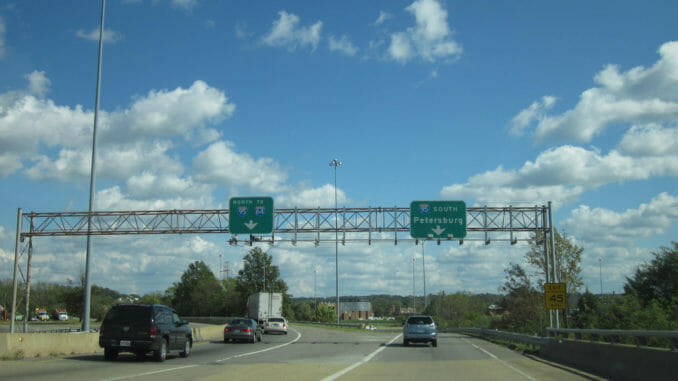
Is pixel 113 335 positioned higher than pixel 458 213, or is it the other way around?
pixel 458 213

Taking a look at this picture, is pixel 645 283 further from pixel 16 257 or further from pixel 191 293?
pixel 191 293

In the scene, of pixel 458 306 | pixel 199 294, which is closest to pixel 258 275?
pixel 199 294

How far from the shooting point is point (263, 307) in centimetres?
5541

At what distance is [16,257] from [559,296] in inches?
1156

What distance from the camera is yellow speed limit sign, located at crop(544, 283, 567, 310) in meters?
27.0

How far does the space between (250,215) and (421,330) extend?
37.5ft

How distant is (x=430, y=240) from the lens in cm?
3459

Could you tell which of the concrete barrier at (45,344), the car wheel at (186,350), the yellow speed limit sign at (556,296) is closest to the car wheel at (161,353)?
the car wheel at (186,350)

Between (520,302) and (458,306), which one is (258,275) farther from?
(520,302)

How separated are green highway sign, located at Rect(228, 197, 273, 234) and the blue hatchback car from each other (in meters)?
9.48

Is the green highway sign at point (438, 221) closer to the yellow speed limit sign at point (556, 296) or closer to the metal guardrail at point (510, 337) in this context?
the metal guardrail at point (510, 337)

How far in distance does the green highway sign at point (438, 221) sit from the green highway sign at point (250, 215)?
820 centimetres

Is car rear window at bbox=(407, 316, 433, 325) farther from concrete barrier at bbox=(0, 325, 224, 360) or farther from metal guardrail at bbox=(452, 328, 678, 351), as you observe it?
concrete barrier at bbox=(0, 325, 224, 360)

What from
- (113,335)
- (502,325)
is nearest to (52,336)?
(113,335)
